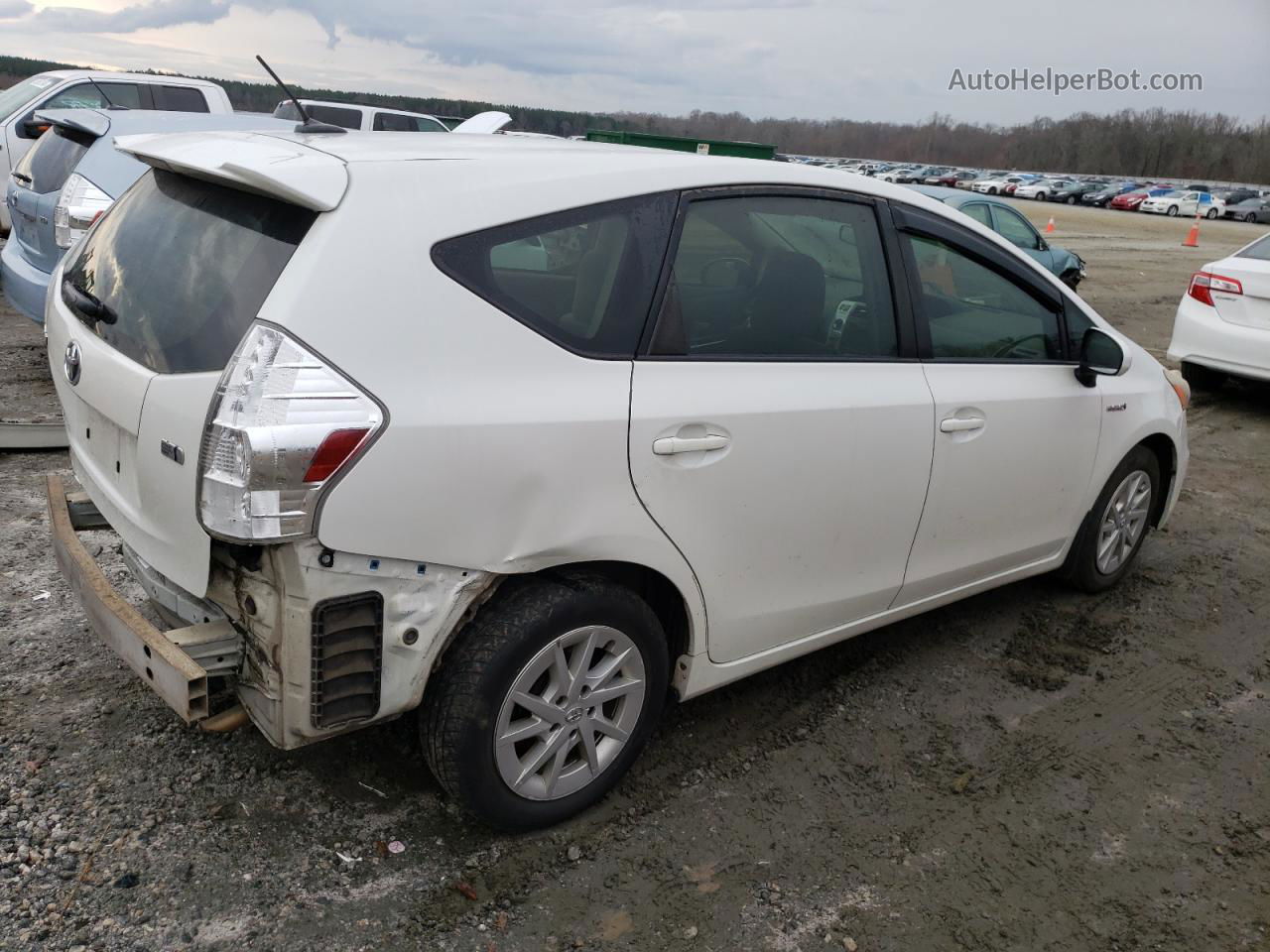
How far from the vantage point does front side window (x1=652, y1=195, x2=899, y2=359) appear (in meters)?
2.86

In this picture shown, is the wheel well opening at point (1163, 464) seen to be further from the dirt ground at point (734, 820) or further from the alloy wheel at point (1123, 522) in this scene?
the dirt ground at point (734, 820)

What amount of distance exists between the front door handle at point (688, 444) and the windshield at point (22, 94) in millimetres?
11840

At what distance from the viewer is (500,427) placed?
2.40m

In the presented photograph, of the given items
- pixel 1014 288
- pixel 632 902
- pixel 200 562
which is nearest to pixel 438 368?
pixel 200 562

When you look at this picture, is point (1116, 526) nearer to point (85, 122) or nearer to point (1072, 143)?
point (85, 122)

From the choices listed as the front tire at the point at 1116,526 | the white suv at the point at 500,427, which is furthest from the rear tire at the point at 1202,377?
the white suv at the point at 500,427

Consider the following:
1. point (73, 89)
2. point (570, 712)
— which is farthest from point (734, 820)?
point (73, 89)

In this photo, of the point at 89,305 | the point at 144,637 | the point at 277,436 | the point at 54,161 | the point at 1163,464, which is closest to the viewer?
the point at 277,436

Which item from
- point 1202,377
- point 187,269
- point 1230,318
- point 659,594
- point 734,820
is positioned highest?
point 187,269

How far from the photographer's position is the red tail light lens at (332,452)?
7.20 ft

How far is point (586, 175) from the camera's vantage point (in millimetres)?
2699

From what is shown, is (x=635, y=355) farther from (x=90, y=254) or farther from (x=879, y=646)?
(x=879, y=646)

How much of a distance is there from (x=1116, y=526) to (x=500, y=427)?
3.27 m

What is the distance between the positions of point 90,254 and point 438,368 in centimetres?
142
